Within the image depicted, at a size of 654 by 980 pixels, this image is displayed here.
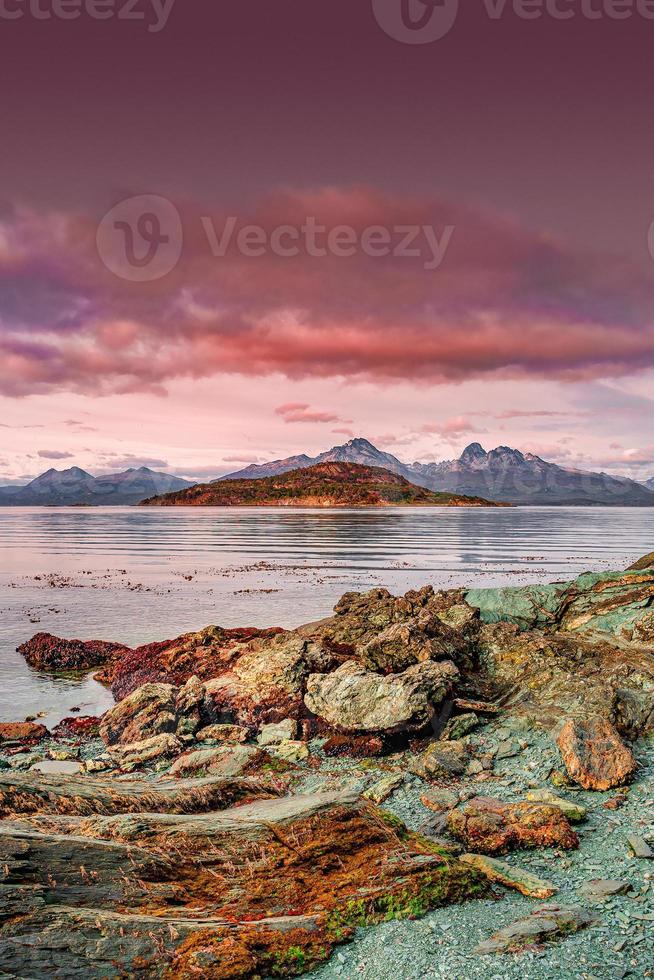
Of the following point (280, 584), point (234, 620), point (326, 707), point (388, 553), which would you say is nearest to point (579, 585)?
point (326, 707)

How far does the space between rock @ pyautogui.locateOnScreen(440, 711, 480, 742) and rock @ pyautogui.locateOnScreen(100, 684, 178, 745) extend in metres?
6.66

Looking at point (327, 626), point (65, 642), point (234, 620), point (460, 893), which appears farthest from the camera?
point (234, 620)

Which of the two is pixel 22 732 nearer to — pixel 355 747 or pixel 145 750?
pixel 145 750

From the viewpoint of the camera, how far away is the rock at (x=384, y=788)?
9859 millimetres

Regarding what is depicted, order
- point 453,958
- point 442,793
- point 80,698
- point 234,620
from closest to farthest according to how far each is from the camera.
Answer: point 453,958 < point 442,793 < point 80,698 < point 234,620

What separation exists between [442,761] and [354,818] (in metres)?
3.78

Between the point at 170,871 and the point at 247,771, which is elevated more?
the point at 170,871

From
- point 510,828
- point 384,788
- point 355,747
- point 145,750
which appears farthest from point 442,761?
point 145,750

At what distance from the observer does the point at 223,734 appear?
1387 centimetres

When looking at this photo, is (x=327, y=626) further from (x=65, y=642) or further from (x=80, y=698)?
(x=65, y=642)

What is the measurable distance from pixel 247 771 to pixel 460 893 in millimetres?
5826

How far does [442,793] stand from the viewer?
9.87 m

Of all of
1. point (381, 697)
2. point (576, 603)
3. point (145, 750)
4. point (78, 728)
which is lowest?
point (78, 728)

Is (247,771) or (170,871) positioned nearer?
(170,871)
